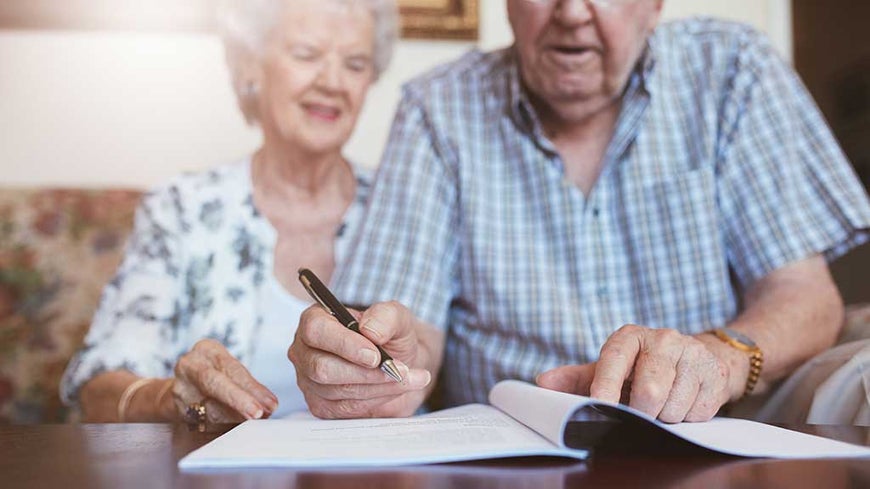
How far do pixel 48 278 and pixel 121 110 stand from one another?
376 mm

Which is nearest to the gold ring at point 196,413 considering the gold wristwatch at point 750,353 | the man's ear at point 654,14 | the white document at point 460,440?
the white document at point 460,440

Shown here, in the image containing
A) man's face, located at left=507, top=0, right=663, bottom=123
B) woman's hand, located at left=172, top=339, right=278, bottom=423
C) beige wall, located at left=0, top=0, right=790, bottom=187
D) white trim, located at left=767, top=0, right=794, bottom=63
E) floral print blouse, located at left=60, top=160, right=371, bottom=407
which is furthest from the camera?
white trim, located at left=767, top=0, right=794, bottom=63

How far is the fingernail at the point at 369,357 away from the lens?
0.78 meters

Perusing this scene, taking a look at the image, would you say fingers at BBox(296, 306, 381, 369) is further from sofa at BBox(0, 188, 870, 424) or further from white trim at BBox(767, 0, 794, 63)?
Answer: white trim at BBox(767, 0, 794, 63)

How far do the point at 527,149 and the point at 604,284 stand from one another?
0.25 metres

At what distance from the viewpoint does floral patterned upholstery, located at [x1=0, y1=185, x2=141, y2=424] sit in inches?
64.7

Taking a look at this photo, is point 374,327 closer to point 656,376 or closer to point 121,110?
point 656,376

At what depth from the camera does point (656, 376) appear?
0.74 meters

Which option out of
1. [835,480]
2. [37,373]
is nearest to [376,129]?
[37,373]

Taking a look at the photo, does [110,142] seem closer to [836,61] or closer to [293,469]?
[293,469]

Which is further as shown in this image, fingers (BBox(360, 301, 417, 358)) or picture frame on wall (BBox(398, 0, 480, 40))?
picture frame on wall (BBox(398, 0, 480, 40))

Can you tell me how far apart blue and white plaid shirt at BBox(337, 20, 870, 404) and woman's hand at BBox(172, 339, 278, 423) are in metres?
0.31

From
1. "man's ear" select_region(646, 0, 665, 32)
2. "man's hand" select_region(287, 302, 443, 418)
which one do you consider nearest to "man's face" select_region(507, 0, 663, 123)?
"man's ear" select_region(646, 0, 665, 32)

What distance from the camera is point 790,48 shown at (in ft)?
6.47
